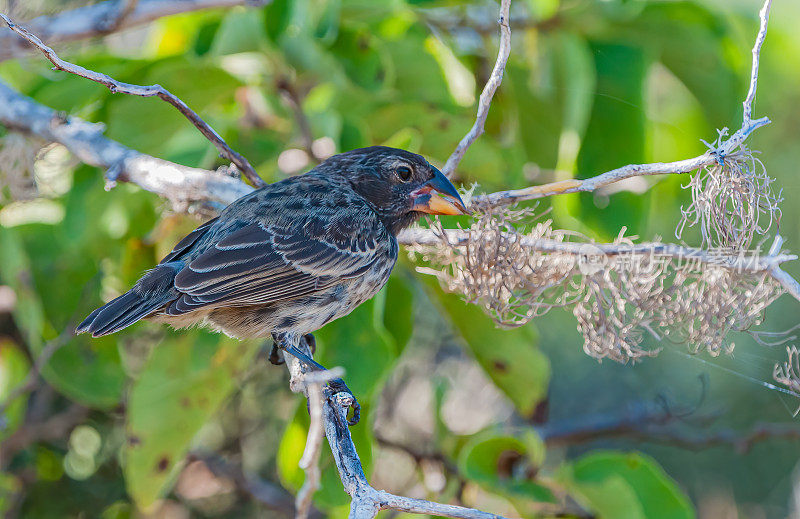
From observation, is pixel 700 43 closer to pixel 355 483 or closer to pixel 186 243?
pixel 186 243

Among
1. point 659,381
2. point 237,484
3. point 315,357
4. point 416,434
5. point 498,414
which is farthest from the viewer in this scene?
point 659,381

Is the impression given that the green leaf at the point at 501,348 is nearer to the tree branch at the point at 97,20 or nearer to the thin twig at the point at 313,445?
the thin twig at the point at 313,445

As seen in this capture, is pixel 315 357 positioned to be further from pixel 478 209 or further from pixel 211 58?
pixel 211 58

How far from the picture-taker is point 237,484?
4.03m

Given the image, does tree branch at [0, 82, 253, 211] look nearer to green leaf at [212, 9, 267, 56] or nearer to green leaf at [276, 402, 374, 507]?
green leaf at [212, 9, 267, 56]

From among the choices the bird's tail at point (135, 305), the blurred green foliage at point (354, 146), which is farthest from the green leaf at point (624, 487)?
the bird's tail at point (135, 305)

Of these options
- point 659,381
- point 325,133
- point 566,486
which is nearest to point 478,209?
point 325,133

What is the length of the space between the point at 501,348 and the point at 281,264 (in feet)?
2.95

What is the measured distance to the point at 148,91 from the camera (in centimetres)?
251

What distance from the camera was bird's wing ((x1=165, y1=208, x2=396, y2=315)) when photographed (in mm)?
2773

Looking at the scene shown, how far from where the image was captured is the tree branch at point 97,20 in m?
3.44

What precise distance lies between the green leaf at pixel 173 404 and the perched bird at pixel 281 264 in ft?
0.71

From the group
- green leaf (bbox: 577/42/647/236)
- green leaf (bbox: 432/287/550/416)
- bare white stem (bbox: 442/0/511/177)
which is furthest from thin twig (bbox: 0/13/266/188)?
green leaf (bbox: 577/42/647/236)

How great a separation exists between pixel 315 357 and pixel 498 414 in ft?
6.85
